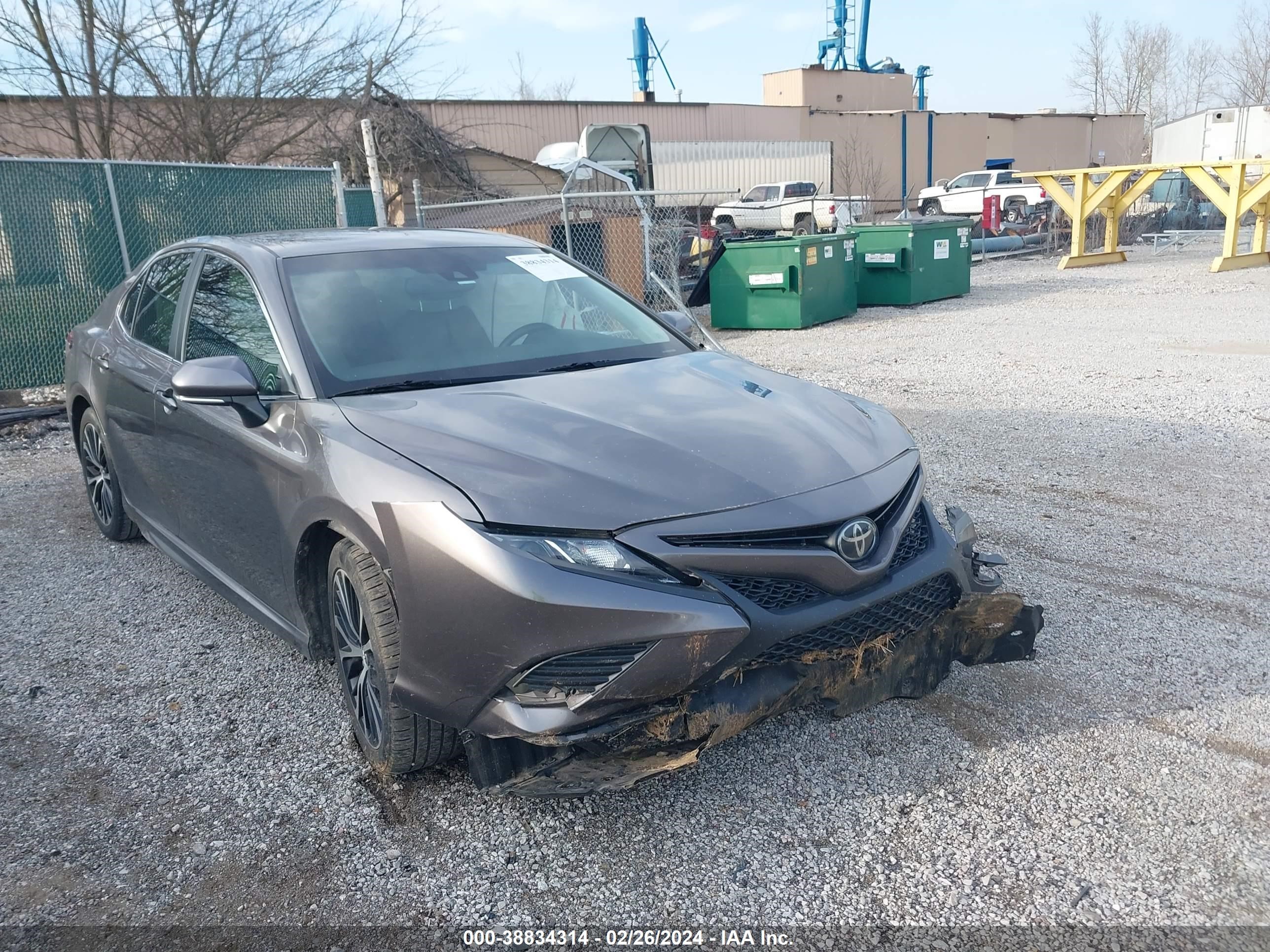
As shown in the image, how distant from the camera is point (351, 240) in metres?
3.90

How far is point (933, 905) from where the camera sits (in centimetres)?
241

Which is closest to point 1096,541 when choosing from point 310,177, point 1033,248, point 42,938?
point 42,938

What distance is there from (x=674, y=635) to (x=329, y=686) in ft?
5.97

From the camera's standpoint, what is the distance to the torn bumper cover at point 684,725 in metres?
2.51

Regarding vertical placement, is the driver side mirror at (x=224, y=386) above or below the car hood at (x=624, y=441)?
above

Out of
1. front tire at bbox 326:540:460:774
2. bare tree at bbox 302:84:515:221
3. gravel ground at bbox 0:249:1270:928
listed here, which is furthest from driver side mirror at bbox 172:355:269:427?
bare tree at bbox 302:84:515:221

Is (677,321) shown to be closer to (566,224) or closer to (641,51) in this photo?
(566,224)

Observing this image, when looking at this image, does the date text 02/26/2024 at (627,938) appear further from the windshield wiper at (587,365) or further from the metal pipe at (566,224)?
the metal pipe at (566,224)

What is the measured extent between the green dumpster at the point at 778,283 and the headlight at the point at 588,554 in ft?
35.6

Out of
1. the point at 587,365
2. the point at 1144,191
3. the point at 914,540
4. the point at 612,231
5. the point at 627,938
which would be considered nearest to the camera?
the point at 627,938

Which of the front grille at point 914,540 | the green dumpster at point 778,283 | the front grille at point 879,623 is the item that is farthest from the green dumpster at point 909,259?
the front grille at point 879,623

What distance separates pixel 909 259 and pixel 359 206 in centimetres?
796

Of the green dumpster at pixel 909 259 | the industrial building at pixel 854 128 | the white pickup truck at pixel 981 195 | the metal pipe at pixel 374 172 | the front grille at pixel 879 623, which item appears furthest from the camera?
the industrial building at pixel 854 128

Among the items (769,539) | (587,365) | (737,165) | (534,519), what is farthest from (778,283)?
(737,165)
